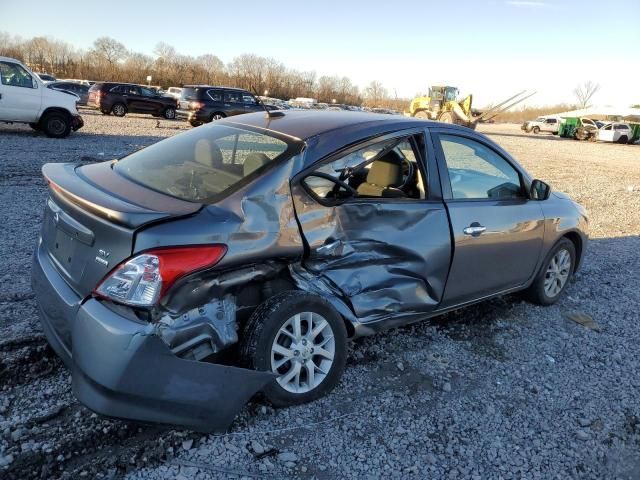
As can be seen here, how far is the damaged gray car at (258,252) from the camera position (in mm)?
2240

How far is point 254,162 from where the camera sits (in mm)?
2854

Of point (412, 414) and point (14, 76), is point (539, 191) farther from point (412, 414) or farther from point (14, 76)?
point (14, 76)

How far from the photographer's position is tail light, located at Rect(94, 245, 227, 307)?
7.27 ft

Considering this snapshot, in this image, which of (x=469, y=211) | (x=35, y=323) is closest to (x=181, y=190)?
(x=35, y=323)

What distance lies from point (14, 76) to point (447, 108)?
24299 millimetres

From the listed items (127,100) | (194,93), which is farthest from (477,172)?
(127,100)

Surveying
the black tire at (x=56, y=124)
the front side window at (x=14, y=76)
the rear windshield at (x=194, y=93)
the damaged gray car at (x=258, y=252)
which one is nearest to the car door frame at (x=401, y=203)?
the damaged gray car at (x=258, y=252)

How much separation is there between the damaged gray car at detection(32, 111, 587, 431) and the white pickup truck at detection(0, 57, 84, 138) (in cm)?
1128

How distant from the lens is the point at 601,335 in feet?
13.8

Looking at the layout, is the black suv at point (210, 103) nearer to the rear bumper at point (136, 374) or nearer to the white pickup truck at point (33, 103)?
the white pickup truck at point (33, 103)

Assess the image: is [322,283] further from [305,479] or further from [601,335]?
[601,335]

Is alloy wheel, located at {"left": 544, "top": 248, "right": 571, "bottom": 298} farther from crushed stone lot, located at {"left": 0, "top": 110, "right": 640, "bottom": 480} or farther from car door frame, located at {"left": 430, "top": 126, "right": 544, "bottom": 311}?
car door frame, located at {"left": 430, "top": 126, "right": 544, "bottom": 311}

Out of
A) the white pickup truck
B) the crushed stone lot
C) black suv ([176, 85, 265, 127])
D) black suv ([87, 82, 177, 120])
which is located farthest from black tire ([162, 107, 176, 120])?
the crushed stone lot

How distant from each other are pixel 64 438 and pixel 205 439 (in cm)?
68
